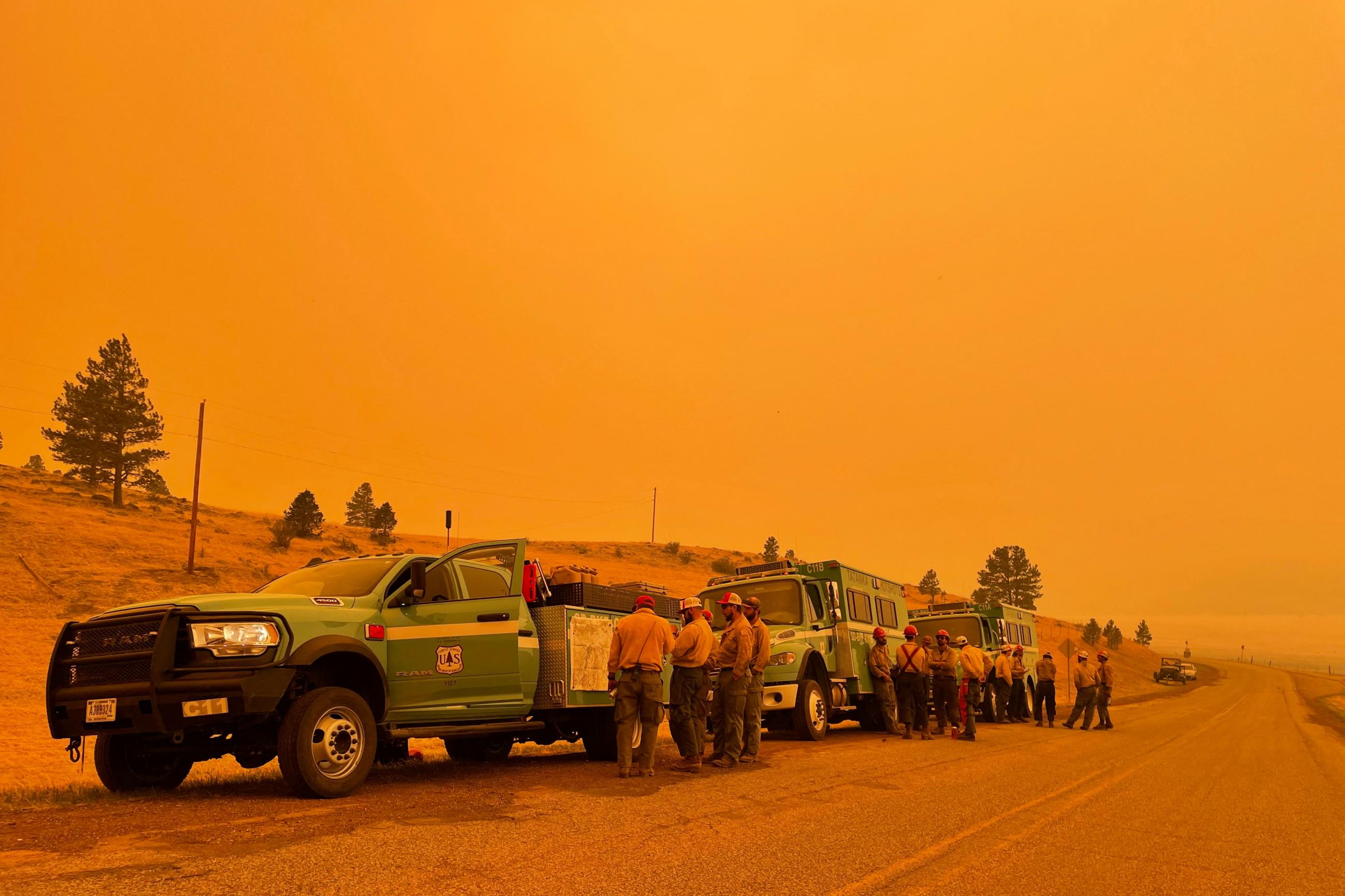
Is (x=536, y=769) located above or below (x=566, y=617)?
below

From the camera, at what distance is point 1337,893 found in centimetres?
574

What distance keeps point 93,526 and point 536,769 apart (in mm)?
37073

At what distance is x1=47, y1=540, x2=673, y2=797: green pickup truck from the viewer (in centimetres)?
729

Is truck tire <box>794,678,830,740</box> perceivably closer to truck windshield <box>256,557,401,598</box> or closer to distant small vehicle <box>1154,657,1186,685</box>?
truck windshield <box>256,557,401,598</box>

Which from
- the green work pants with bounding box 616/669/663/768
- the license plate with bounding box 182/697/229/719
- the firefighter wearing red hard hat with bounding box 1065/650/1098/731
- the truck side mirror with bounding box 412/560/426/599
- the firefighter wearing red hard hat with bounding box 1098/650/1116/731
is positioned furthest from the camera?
the firefighter wearing red hard hat with bounding box 1065/650/1098/731

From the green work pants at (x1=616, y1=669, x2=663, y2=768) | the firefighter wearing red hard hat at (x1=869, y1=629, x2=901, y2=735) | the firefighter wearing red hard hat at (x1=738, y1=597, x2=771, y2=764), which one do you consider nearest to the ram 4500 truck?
the firefighter wearing red hard hat at (x1=869, y1=629, x2=901, y2=735)

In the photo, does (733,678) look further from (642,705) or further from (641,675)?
(641,675)

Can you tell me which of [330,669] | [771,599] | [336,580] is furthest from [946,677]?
[330,669]

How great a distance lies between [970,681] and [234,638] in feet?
44.5

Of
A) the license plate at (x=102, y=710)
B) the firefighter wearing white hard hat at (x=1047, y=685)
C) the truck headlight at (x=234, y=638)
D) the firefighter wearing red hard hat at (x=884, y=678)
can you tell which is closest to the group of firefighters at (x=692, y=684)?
the firefighter wearing red hard hat at (x=884, y=678)

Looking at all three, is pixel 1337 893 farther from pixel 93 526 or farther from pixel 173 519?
pixel 173 519

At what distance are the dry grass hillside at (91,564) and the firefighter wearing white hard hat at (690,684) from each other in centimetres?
608

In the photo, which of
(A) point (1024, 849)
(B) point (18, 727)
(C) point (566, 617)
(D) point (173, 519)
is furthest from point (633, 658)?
(D) point (173, 519)

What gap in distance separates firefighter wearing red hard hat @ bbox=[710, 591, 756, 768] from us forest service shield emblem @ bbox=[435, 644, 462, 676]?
12.5 feet
